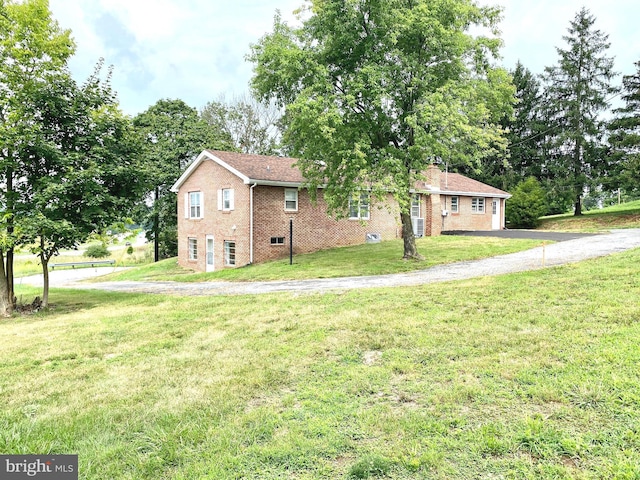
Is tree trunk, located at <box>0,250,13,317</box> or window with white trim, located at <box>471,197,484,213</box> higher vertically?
window with white trim, located at <box>471,197,484,213</box>

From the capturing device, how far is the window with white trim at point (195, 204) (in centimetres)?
2238

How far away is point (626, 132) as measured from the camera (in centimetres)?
3031

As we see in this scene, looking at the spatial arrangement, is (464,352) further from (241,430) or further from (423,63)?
(423,63)

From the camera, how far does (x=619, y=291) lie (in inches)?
257

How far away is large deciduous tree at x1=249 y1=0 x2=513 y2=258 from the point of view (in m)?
13.1

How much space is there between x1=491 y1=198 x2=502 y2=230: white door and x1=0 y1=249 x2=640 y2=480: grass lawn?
78.5 ft

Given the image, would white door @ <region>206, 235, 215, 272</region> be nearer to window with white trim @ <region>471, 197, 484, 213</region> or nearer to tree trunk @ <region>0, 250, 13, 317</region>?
tree trunk @ <region>0, 250, 13, 317</region>

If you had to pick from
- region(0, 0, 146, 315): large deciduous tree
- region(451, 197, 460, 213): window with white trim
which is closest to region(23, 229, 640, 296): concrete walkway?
region(0, 0, 146, 315): large deciduous tree

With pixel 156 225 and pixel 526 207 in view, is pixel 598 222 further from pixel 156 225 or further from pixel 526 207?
pixel 156 225

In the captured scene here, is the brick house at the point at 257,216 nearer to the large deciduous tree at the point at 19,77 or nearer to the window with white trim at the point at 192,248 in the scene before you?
the window with white trim at the point at 192,248

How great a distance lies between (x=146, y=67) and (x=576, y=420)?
90.5 feet

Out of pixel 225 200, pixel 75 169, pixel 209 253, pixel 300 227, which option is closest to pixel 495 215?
pixel 300 227

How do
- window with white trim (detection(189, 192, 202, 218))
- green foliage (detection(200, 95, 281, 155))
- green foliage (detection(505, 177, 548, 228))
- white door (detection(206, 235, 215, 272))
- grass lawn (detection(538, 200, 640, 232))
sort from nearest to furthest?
1. white door (detection(206, 235, 215, 272))
2. window with white trim (detection(189, 192, 202, 218))
3. grass lawn (detection(538, 200, 640, 232))
4. green foliage (detection(505, 177, 548, 228))
5. green foliage (detection(200, 95, 281, 155))

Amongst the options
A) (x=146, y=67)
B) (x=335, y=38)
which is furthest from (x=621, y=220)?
(x=146, y=67)
